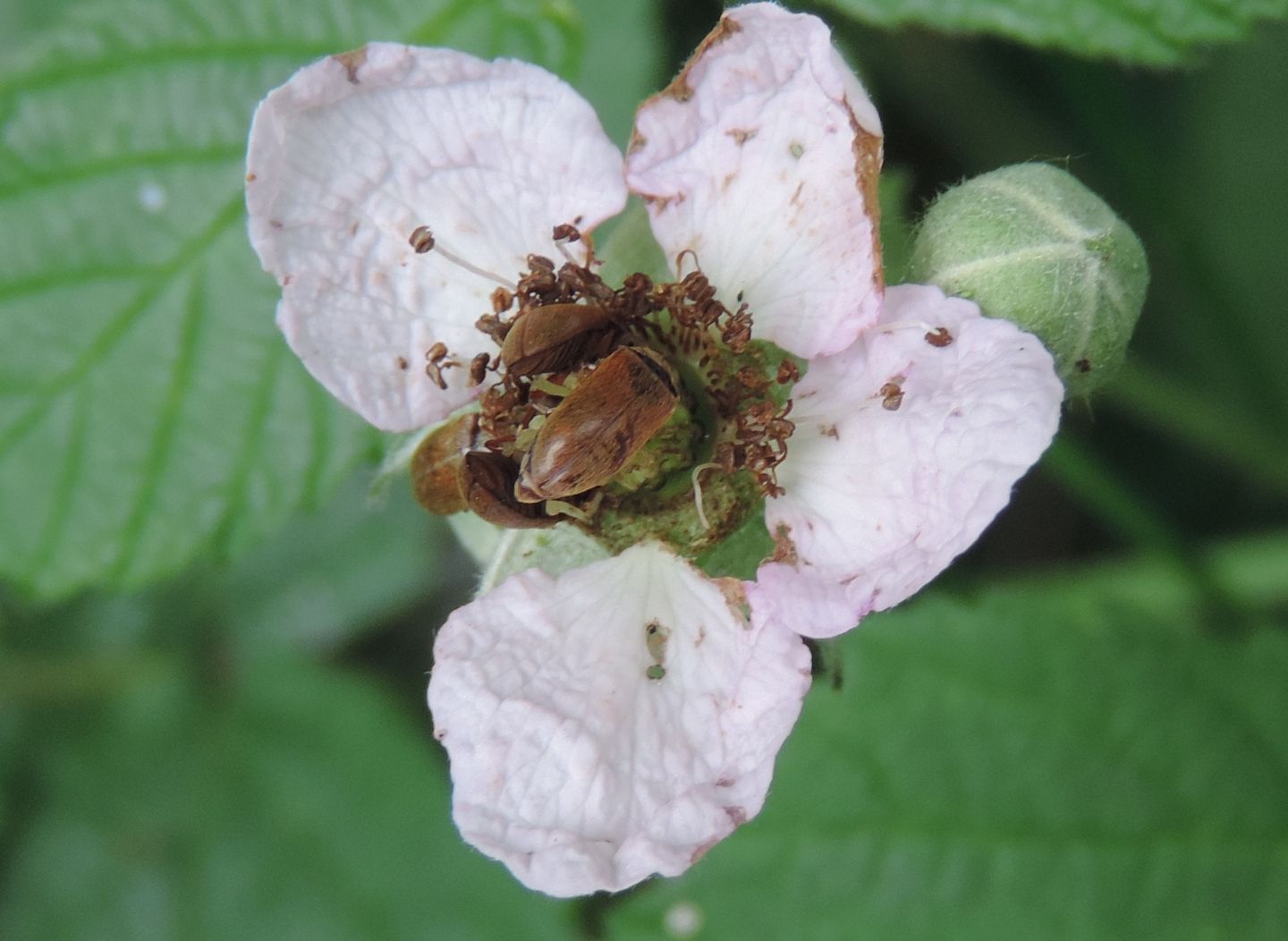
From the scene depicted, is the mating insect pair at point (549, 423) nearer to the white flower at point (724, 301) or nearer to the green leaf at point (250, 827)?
the white flower at point (724, 301)

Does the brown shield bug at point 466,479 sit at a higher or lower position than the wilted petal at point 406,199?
lower

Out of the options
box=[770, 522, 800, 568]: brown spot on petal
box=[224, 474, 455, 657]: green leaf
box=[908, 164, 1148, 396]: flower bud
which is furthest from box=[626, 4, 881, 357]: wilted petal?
box=[224, 474, 455, 657]: green leaf

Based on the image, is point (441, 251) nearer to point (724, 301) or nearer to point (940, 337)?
point (724, 301)

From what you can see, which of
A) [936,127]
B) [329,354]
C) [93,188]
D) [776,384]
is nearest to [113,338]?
[93,188]

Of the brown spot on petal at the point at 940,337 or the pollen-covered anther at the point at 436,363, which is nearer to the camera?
the brown spot on petal at the point at 940,337

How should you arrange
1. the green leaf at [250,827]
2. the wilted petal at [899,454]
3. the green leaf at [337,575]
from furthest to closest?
1. the green leaf at [337,575]
2. the green leaf at [250,827]
3. the wilted petal at [899,454]

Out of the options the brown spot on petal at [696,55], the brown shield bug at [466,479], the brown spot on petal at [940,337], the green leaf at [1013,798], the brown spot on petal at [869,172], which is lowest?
the green leaf at [1013,798]

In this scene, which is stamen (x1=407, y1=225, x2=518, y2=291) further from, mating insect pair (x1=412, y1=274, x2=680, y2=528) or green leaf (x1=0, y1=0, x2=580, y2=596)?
green leaf (x1=0, y1=0, x2=580, y2=596)

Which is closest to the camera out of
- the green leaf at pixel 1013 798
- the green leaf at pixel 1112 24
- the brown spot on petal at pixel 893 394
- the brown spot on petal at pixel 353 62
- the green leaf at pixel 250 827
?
the brown spot on petal at pixel 893 394

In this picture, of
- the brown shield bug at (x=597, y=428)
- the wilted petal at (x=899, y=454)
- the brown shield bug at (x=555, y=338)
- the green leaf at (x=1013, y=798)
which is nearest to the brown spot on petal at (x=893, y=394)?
the wilted petal at (x=899, y=454)
